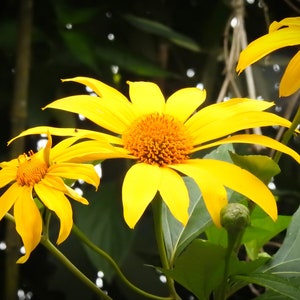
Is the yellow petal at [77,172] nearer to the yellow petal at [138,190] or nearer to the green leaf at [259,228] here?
the yellow petal at [138,190]

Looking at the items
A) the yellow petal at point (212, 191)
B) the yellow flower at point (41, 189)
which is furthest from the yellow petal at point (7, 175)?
the yellow petal at point (212, 191)

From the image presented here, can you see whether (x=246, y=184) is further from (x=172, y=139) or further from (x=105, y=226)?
(x=105, y=226)

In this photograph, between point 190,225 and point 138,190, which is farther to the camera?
point 190,225

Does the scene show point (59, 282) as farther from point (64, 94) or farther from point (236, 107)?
point (236, 107)

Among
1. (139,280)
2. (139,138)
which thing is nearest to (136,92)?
(139,138)

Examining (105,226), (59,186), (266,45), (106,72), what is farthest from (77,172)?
(106,72)

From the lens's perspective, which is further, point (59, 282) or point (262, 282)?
point (59, 282)

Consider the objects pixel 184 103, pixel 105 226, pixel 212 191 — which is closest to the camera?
pixel 212 191
